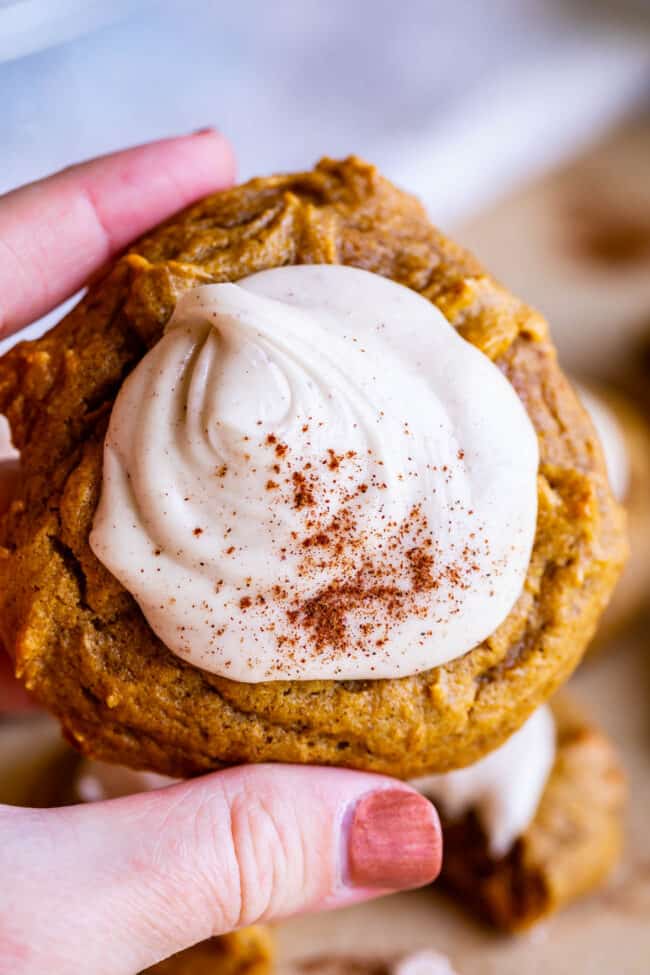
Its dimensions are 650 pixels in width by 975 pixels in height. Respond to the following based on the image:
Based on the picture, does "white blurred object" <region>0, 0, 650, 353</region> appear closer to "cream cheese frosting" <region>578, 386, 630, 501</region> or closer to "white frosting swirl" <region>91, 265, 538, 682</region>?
"cream cheese frosting" <region>578, 386, 630, 501</region>

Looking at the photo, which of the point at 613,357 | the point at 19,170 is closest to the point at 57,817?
the point at 19,170

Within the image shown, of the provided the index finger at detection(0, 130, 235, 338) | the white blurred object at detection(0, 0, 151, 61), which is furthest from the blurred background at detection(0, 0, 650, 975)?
the index finger at detection(0, 130, 235, 338)

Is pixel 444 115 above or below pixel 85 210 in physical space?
below

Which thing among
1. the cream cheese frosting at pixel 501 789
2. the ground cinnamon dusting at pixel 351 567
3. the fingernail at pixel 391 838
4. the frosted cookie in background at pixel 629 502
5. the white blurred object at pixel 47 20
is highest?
the white blurred object at pixel 47 20

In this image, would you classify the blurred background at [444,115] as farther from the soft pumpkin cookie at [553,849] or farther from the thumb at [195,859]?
the thumb at [195,859]

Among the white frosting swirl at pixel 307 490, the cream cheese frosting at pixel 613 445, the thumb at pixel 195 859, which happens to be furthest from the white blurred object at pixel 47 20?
the thumb at pixel 195 859

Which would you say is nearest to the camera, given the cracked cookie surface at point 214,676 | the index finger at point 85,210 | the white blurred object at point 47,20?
the cracked cookie surface at point 214,676

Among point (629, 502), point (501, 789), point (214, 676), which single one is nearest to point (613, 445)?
point (629, 502)

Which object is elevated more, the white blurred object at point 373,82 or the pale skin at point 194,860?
the white blurred object at point 373,82

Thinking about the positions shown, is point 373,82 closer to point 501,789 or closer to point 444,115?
point 444,115
